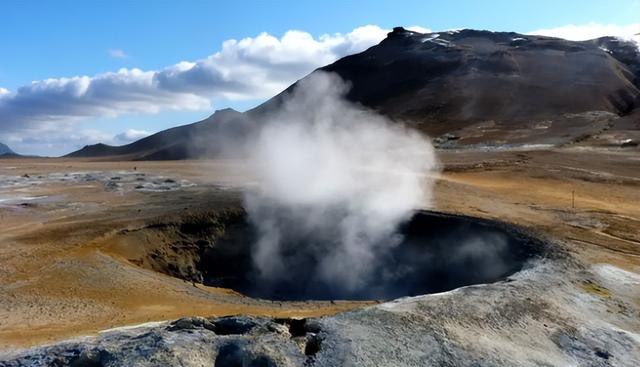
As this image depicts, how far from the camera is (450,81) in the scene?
188ft

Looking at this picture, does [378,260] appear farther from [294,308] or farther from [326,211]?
[294,308]

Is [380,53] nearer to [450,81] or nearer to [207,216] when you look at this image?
[450,81]

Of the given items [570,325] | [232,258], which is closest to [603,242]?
[570,325]

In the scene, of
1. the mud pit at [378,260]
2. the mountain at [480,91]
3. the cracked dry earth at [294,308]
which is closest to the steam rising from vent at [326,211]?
the mud pit at [378,260]

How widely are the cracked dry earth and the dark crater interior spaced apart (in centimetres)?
77

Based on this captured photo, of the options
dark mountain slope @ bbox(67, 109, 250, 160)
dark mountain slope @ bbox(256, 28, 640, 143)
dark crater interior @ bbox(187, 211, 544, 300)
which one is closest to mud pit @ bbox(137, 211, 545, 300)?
dark crater interior @ bbox(187, 211, 544, 300)

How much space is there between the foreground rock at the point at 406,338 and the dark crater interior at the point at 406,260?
10.8 feet

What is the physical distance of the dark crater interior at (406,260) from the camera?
38.9 feet

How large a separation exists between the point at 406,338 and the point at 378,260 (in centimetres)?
666

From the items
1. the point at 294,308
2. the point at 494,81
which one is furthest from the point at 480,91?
the point at 294,308

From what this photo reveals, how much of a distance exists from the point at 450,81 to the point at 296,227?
153ft

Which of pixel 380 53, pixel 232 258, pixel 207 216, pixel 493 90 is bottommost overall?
pixel 232 258

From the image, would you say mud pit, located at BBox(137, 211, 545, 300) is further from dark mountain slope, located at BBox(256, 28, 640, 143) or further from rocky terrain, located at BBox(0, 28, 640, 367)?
dark mountain slope, located at BBox(256, 28, 640, 143)

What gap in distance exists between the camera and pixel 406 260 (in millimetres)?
13031
